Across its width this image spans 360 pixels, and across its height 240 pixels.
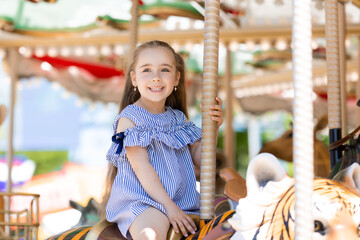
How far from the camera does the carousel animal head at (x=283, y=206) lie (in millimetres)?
1146

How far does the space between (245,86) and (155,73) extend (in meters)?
5.81

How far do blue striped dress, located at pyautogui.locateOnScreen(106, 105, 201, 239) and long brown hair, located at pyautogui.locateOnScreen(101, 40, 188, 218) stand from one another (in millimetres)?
127

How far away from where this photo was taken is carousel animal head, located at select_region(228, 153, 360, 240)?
45.1 inches

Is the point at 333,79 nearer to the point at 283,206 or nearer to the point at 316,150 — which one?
the point at 283,206

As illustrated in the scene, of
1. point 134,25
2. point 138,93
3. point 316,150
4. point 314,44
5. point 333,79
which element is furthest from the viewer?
point 314,44

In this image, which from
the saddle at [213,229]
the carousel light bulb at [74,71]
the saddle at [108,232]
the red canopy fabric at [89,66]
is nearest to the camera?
the saddle at [213,229]

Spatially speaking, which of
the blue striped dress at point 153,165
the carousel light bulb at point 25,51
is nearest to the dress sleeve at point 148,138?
the blue striped dress at point 153,165

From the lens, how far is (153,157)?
67.5 inches

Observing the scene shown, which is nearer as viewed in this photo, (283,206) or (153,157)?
(283,206)

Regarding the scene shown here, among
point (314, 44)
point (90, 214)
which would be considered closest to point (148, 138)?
point (90, 214)

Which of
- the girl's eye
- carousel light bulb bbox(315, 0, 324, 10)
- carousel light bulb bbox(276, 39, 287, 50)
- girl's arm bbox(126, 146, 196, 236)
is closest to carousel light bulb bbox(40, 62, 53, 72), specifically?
carousel light bulb bbox(276, 39, 287, 50)

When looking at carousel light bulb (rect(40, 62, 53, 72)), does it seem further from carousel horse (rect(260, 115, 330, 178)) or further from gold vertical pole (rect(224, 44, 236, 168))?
carousel horse (rect(260, 115, 330, 178))

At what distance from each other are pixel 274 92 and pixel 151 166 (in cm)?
660

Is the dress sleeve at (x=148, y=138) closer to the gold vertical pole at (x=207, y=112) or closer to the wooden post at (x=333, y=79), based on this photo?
the gold vertical pole at (x=207, y=112)
